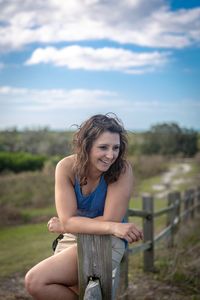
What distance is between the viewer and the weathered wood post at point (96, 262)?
2.03 meters

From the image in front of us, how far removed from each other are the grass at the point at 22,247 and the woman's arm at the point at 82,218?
142 inches

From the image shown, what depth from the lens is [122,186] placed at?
240 cm

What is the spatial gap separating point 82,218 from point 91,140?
1.63 feet

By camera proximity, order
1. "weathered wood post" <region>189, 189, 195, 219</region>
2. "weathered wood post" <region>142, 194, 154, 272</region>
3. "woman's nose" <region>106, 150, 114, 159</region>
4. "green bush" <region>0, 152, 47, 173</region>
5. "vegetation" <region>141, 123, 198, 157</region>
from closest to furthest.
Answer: "woman's nose" <region>106, 150, 114, 159</region> < "weathered wood post" <region>142, 194, 154, 272</region> < "weathered wood post" <region>189, 189, 195, 219</region> < "green bush" <region>0, 152, 47, 173</region> < "vegetation" <region>141, 123, 198, 157</region>

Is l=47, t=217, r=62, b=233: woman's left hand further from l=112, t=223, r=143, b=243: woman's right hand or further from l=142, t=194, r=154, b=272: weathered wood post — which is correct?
l=142, t=194, r=154, b=272: weathered wood post

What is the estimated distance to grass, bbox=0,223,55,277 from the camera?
613 centimetres

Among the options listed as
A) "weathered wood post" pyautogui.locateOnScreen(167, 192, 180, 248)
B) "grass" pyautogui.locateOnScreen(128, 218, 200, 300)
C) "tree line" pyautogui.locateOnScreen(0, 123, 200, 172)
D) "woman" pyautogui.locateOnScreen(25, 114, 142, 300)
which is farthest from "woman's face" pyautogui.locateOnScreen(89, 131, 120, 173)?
"tree line" pyautogui.locateOnScreen(0, 123, 200, 172)

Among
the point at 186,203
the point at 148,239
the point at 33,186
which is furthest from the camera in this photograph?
the point at 33,186

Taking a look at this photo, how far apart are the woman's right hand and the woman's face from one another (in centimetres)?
44

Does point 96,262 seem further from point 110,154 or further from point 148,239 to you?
point 148,239

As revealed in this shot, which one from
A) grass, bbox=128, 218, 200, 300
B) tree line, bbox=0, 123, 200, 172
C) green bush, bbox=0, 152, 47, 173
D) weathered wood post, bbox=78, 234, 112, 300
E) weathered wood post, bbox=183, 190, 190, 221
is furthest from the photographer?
tree line, bbox=0, 123, 200, 172

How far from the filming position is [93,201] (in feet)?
7.94

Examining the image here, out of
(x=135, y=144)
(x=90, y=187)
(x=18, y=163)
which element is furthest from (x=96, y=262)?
(x=135, y=144)

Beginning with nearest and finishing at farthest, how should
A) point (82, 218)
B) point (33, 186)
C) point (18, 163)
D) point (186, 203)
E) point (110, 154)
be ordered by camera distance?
point (82, 218)
point (110, 154)
point (186, 203)
point (33, 186)
point (18, 163)
